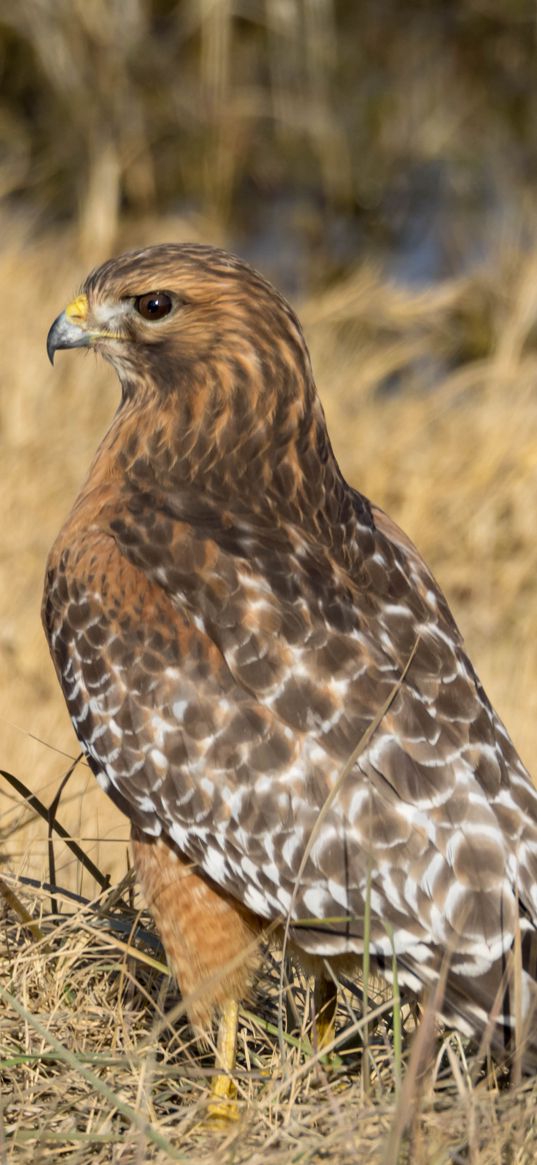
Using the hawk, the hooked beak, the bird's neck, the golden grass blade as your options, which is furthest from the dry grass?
the hooked beak

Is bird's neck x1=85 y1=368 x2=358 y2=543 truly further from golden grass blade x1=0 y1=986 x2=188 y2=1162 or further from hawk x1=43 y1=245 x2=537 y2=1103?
golden grass blade x1=0 y1=986 x2=188 y2=1162

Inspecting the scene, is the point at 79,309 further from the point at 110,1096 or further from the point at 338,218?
the point at 338,218

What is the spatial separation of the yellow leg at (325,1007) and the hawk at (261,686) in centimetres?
17

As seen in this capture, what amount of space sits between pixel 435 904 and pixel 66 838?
87cm

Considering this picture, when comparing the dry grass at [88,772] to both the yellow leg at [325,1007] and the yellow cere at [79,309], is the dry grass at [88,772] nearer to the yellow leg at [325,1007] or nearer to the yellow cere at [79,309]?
the yellow leg at [325,1007]

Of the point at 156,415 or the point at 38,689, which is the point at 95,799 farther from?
the point at 156,415

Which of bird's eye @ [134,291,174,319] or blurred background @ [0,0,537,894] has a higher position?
blurred background @ [0,0,537,894]

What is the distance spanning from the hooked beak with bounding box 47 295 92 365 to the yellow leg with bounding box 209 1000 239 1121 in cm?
155

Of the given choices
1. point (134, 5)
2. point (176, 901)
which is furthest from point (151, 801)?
point (134, 5)

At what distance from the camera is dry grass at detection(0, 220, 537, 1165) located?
10.6ft

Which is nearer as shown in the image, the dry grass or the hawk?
the dry grass

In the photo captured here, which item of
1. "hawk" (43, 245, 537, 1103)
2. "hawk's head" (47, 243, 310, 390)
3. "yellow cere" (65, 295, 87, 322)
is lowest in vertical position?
"hawk" (43, 245, 537, 1103)

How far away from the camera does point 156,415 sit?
4.06 meters

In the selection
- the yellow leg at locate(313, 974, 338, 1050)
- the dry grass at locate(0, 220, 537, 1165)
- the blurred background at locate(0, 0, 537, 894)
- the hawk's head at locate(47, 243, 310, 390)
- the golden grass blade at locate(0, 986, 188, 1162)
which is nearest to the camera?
the golden grass blade at locate(0, 986, 188, 1162)
